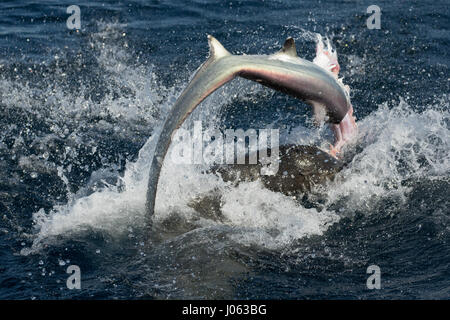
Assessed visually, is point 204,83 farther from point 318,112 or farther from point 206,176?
point 206,176

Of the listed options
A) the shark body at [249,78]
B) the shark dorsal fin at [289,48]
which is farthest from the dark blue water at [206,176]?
the shark dorsal fin at [289,48]

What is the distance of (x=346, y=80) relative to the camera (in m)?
7.82

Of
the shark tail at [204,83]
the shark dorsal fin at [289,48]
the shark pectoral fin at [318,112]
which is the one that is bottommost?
the shark tail at [204,83]

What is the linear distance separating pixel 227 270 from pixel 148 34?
591 centimetres

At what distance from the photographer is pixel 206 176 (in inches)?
207

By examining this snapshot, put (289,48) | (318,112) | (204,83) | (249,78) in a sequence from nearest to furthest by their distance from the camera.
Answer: (204,83) < (249,78) < (289,48) < (318,112)

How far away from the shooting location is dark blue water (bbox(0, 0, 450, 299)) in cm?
428

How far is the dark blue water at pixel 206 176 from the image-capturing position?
4.28m

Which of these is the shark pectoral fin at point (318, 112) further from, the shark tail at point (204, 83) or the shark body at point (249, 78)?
the shark tail at point (204, 83)

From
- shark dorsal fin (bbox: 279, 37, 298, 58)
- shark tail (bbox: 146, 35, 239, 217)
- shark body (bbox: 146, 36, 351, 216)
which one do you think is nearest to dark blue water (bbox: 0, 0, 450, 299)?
shark body (bbox: 146, 36, 351, 216)

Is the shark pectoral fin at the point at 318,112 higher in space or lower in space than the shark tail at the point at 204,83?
higher

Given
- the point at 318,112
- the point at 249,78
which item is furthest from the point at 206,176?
the point at 249,78
